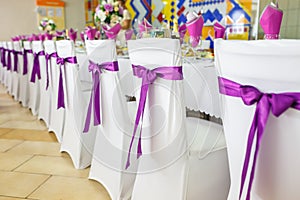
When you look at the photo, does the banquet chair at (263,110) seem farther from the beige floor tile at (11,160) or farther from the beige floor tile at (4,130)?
the beige floor tile at (4,130)

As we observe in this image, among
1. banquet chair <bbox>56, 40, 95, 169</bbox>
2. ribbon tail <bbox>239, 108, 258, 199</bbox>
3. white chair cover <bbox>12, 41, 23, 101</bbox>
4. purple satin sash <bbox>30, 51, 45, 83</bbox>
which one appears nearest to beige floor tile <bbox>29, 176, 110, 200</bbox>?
banquet chair <bbox>56, 40, 95, 169</bbox>

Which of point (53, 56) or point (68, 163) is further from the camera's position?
point (53, 56)

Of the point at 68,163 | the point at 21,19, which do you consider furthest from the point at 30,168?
the point at 21,19

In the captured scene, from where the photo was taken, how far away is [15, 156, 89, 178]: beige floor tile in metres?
1.99

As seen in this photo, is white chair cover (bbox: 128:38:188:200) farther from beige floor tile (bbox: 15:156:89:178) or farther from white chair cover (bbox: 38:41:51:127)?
white chair cover (bbox: 38:41:51:127)

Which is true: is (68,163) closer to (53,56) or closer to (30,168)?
(30,168)

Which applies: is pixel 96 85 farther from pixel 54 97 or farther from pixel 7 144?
pixel 7 144

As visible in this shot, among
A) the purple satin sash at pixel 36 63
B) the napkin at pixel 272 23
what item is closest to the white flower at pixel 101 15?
the purple satin sash at pixel 36 63

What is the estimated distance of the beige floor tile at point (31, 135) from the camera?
2.68 m

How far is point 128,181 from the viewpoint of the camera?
161cm

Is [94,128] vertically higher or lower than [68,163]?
higher

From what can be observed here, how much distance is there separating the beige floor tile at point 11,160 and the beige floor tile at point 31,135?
36 cm

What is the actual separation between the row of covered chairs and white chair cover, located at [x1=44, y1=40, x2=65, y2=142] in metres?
0.10

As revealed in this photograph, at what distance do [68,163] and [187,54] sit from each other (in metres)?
1.17
